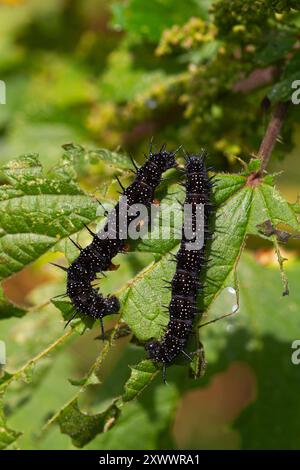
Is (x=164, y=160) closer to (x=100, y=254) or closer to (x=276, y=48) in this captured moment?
(x=100, y=254)

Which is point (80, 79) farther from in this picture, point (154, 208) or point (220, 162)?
point (154, 208)

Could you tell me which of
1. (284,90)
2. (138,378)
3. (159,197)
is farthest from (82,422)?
(284,90)

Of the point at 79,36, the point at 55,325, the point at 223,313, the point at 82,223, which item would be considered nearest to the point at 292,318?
the point at 223,313

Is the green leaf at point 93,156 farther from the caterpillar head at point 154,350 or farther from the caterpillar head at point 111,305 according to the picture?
the caterpillar head at point 154,350

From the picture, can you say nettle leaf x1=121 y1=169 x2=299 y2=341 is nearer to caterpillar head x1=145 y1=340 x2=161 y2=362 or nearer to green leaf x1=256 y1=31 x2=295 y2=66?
caterpillar head x1=145 y1=340 x2=161 y2=362

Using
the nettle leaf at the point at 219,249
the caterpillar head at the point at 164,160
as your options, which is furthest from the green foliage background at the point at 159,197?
the caterpillar head at the point at 164,160

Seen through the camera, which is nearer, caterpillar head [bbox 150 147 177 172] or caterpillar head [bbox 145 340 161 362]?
caterpillar head [bbox 145 340 161 362]

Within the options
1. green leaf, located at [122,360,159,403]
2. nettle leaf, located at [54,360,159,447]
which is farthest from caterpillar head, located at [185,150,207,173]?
nettle leaf, located at [54,360,159,447]
